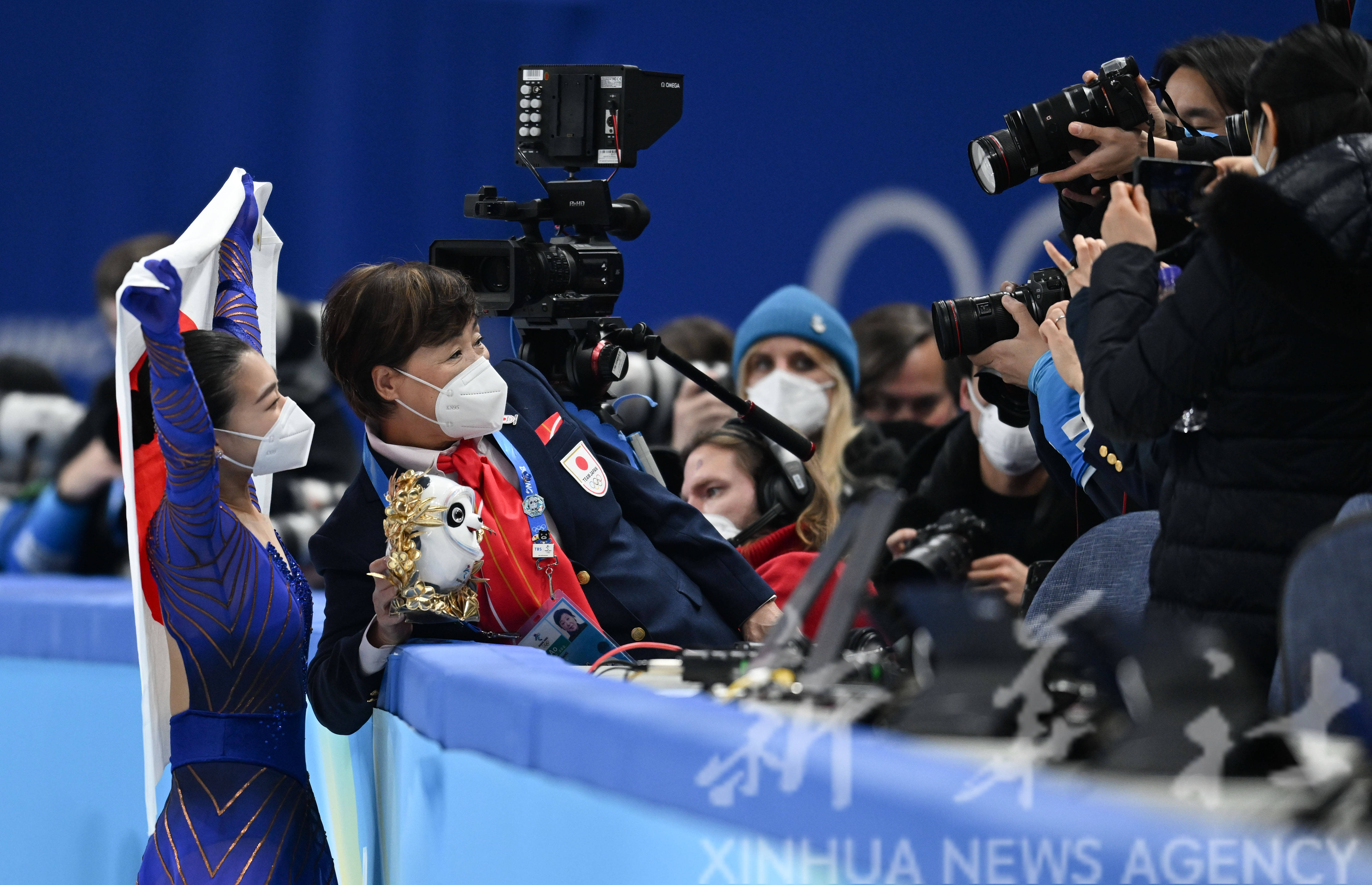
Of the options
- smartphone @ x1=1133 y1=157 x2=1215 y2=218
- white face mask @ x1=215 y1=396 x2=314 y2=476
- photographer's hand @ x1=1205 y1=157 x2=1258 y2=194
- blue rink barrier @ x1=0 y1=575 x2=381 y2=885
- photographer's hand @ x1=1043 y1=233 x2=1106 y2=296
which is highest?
photographer's hand @ x1=1205 y1=157 x2=1258 y2=194

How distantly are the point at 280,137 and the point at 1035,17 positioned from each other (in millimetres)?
3224

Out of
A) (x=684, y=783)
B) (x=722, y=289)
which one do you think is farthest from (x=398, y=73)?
(x=684, y=783)

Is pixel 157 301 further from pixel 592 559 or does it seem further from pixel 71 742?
pixel 71 742

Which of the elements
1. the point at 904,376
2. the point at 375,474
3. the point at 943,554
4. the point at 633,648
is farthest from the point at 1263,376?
the point at 904,376

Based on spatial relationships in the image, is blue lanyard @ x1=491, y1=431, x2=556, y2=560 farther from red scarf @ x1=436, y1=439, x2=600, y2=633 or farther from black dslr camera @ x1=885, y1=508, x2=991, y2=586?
black dslr camera @ x1=885, y1=508, x2=991, y2=586

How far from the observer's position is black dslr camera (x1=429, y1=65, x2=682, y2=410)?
9.73 feet

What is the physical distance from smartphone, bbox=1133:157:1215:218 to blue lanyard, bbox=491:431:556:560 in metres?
1.06

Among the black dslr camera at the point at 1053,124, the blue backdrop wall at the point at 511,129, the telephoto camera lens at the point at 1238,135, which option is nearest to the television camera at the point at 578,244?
the black dslr camera at the point at 1053,124

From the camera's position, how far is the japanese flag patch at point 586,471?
8.69ft

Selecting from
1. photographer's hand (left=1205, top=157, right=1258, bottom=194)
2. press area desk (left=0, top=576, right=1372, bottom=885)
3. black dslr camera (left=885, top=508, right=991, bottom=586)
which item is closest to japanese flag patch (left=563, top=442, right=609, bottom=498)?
press area desk (left=0, top=576, right=1372, bottom=885)

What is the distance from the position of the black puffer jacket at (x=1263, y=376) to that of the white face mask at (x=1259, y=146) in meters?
0.07

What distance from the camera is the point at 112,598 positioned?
3434mm

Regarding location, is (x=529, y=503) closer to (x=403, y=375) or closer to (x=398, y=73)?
(x=403, y=375)

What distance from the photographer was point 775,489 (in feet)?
11.7
